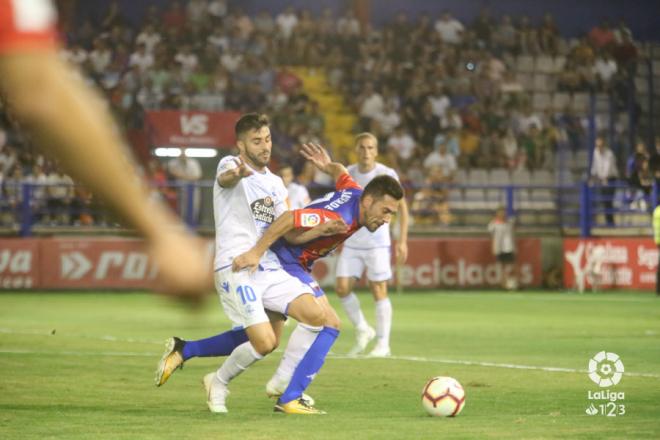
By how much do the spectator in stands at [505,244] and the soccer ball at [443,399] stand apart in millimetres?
19084

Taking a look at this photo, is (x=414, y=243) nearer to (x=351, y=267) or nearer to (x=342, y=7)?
(x=342, y=7)

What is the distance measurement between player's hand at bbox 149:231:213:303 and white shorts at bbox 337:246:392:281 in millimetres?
11829

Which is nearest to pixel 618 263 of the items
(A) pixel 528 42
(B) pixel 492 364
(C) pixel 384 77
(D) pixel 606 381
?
(C) pixel 384 77

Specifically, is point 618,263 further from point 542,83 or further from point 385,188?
point 385,188

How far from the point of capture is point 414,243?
92.1ft

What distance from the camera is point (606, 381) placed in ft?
36.0

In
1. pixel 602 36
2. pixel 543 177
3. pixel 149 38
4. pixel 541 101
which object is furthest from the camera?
pixel 602 36

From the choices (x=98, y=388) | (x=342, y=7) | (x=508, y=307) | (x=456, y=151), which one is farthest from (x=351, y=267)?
(x=342, y=7)

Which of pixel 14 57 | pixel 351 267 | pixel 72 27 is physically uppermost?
pixel 72 27

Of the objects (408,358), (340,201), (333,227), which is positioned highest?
(340,201)

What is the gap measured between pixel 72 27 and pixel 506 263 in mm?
12144

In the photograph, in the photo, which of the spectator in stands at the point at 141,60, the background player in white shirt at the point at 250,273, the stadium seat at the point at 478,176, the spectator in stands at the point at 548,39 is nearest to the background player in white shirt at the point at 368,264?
the background player in white shirt at the point at 250,273

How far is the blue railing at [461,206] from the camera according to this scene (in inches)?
1086

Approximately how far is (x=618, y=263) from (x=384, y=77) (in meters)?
8.33
